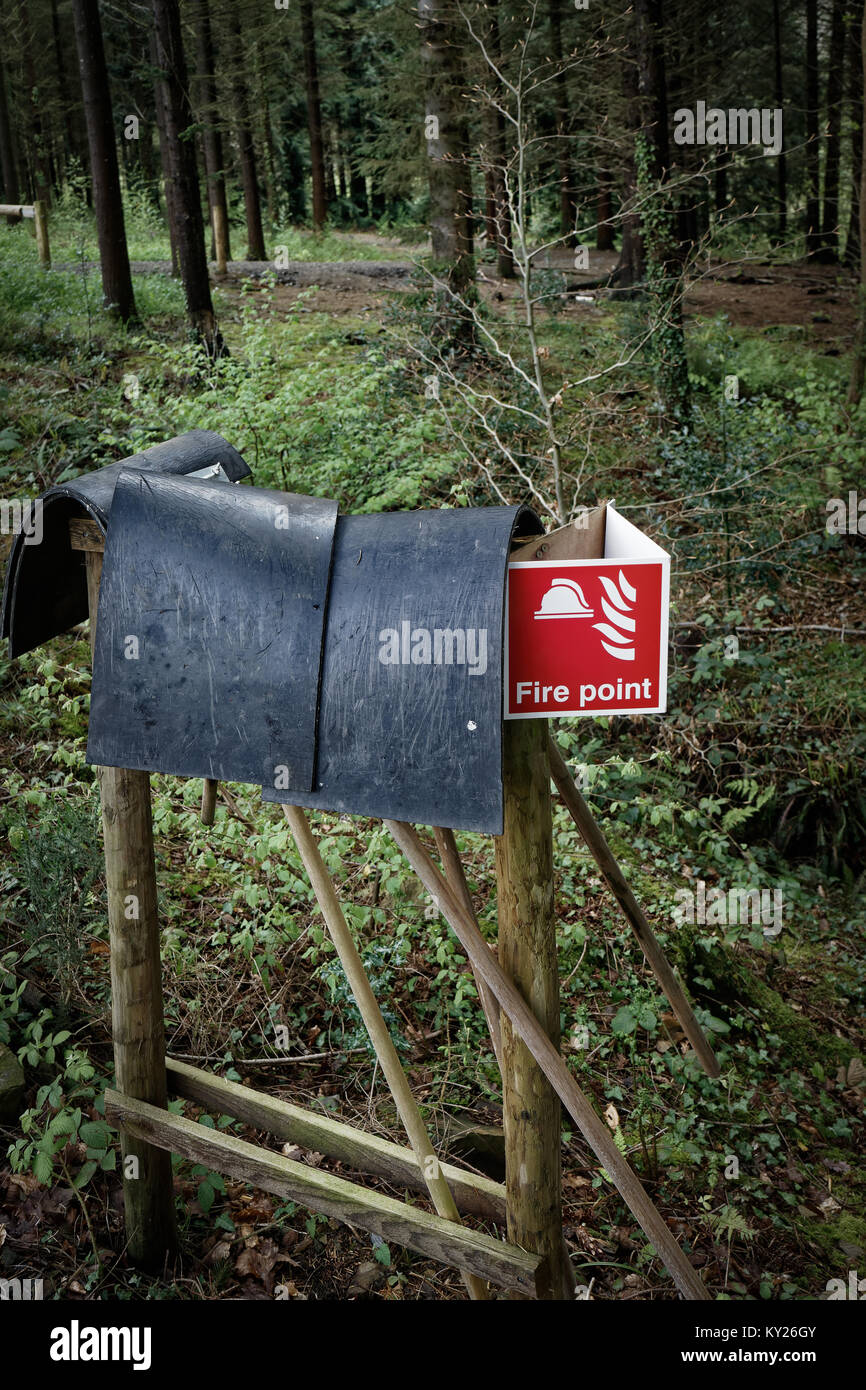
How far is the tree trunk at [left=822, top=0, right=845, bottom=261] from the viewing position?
19109 millimetres

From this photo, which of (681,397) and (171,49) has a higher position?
(171,49)

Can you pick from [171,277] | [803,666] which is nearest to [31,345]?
[171,277]

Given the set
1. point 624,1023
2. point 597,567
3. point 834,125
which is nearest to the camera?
point 597,567

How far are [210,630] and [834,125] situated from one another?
2549cm

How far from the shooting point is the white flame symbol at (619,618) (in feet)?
7.61

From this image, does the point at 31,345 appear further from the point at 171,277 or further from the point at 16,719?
the point at 16,719

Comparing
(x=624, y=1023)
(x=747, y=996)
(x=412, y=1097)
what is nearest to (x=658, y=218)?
(x=747, y=996)

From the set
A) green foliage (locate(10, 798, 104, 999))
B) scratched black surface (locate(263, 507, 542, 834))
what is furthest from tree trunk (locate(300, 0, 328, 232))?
scratched black surface (locate(263, 507, 542, 834))

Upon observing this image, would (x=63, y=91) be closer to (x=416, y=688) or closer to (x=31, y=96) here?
(x=31, y=96)

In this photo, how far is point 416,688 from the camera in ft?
7.70

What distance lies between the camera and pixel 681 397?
35.9 ft

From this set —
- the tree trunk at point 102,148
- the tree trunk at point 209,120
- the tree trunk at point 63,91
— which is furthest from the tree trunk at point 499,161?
the tree trunk at point 63,91

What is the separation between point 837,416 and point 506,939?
10454 mm

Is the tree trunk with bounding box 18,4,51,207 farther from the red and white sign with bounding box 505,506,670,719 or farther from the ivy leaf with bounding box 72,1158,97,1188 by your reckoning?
the red and white sign with bounding box 505,506,670,719
